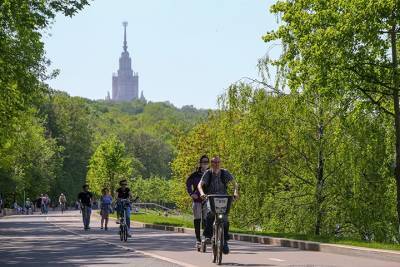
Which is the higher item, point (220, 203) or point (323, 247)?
point (220, 203)

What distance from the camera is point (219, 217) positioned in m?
14.6

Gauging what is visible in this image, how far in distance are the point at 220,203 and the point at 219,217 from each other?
0.86 ft

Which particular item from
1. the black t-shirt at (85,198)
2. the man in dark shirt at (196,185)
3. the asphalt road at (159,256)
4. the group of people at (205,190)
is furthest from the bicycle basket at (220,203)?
the black t-shirt at (85,198)

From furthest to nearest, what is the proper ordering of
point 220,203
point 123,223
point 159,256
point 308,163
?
point 308,163
point 123,223
point 159,256
point 220,203

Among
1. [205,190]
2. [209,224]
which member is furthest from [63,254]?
[205,190]

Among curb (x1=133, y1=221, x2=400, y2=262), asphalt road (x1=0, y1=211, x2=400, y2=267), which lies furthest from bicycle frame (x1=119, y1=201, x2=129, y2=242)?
curb (x1=133, y1=221, x2=400, y2=262)

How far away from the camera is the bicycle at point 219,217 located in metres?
14.5

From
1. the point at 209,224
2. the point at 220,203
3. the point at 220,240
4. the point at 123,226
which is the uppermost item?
the point at 220,203

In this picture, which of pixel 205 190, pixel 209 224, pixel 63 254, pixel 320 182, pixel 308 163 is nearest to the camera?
pixel 205 190

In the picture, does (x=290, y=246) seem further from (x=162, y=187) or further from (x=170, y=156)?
(x=170, y=156)

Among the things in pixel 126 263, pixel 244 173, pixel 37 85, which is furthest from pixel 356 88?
pixel 37 85

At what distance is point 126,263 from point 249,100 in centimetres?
1793

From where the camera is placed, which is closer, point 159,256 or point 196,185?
point 159,256

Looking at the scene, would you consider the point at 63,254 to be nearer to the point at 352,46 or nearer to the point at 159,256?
the point at 159,256
